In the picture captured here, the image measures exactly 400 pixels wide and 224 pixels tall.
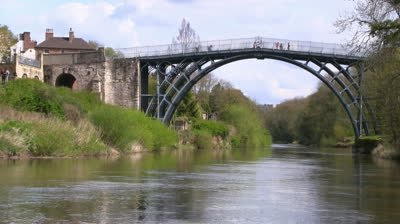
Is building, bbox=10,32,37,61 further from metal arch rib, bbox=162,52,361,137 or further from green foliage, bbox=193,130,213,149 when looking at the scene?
metal arch rib, bbox=162,52,361,137

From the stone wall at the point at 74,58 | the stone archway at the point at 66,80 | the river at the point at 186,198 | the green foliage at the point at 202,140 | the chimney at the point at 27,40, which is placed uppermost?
the chimney at the point at 27,40

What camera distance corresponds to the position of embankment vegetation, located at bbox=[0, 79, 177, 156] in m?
35.2

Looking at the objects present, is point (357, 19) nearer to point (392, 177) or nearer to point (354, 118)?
point (392, 177)

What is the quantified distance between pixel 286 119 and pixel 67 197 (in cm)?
12100

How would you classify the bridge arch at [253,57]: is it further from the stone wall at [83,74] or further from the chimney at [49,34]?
the chimney at [49,34]

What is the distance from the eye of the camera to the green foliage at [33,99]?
42.3 metres

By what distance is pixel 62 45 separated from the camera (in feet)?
340

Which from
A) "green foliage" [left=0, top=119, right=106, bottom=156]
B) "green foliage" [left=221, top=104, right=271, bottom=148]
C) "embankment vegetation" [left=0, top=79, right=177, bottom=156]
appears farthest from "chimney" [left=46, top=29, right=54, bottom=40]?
"green foliage" [left=0, top=119, right=106, bottom=156]

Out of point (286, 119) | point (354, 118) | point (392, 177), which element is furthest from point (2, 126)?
point (286, 119)

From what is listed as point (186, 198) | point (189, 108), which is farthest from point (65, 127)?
point (189, 108)

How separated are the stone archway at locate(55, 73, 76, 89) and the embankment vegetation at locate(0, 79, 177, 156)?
13.0 metres

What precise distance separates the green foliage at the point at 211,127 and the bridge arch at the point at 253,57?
984 centimetres

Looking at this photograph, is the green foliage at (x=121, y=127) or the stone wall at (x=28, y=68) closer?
the green foliage at (x=121, y=127)

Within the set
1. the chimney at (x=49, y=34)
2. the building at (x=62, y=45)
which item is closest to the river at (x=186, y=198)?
the building at (x=62, y=45)
